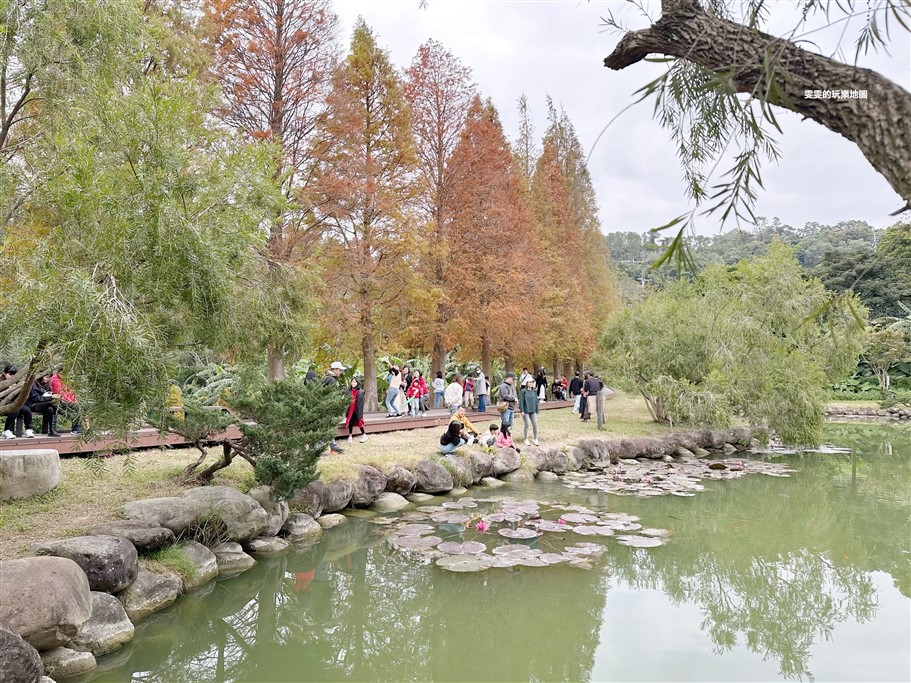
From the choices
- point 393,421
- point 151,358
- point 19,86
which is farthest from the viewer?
point 393,421

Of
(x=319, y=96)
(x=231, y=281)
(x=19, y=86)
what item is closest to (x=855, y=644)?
(x=231, y=281)

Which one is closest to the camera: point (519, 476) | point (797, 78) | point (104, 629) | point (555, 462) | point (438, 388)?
point (797, 78)

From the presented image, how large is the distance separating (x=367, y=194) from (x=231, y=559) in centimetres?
924

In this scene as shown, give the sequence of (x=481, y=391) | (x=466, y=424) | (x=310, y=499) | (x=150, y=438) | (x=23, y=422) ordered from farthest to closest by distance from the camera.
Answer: (x=481, y=391), (x=466, y=424), (x=23, y=422), (x=150, y=438), (x=310, y=499)

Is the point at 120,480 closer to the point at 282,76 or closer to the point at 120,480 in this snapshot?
the point at 120,480

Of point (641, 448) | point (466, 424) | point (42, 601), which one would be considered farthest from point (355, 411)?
point (42, 601)

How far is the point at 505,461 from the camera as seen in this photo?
1114cm

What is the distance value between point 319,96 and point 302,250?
3326mm

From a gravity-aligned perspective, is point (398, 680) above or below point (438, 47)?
below

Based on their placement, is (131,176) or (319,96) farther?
(319,96)

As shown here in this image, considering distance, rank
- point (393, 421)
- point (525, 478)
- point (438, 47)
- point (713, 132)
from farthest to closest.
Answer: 1. point (438, 47)
2. point (393, 421)
3. point (525, 478)
4. point (713, 132)

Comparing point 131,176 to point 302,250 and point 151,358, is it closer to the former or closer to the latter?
point 151,358

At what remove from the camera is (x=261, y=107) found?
40.8ft

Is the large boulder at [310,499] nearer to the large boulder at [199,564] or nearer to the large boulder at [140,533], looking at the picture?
the large boulder at [199,564]
